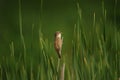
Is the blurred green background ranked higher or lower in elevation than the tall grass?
higher

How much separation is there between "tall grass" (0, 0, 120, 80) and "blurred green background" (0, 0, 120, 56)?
92 mm

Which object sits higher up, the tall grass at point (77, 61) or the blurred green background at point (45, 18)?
the blurred green background at point (45, 18)

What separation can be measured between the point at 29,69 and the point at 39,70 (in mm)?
45

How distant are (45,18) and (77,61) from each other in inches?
12.4

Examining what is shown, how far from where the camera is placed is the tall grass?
1.15 metres

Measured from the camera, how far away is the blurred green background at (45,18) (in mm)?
1340

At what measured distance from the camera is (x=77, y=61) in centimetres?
116

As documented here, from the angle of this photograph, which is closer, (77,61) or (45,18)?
Result: (77,61)

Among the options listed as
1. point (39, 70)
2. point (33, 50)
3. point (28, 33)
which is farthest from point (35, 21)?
point (39, 70)

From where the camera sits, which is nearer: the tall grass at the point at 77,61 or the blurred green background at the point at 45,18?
the tall grass at the point at 77,61

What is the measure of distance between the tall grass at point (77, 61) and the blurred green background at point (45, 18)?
92 mm

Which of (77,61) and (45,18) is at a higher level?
(45,18)

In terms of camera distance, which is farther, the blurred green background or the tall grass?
the blurred green background

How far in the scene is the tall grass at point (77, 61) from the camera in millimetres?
1149
